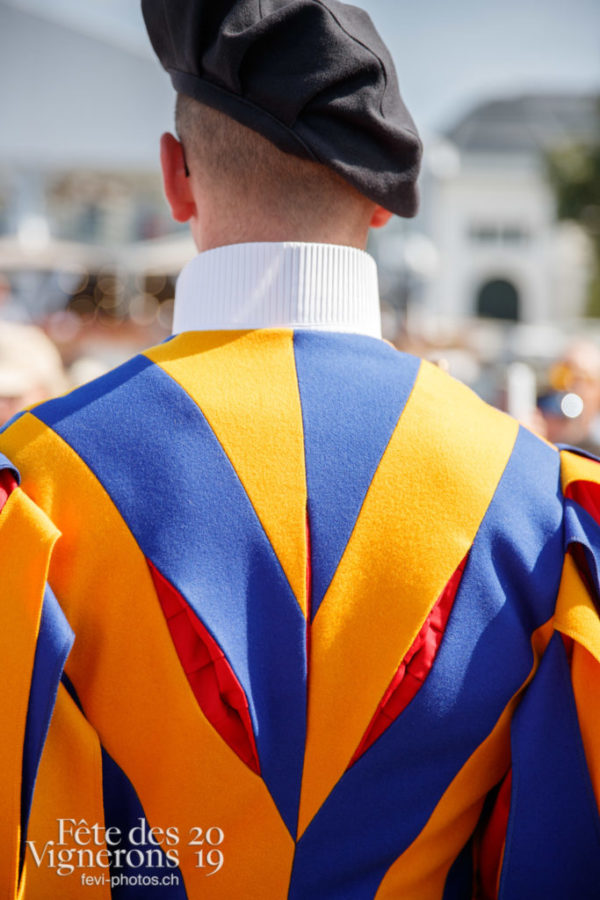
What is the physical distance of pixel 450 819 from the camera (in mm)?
1386

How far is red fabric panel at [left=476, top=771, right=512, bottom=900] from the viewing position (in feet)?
4.67

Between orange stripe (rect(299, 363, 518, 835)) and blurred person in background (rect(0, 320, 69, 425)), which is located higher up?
orange stripe (rect(299, 363, 518, 835))

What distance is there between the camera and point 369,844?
1.34 m

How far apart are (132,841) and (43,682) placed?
0.28 metres

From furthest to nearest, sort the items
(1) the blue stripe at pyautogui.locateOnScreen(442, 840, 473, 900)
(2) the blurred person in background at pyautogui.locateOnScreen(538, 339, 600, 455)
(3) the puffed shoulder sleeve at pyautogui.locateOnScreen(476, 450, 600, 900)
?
(2) the blurred person in background at pyautogui.locateOnScreen(538, 339, 600, 455) < (1) the blue stripe at pyautogui.locateOnScreen(442, 840, 473, 900) < (3) the puffed shoulder sleeve at pyautogui.locateOnScreen(476, 450, 600, 900)

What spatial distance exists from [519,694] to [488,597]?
0.16m

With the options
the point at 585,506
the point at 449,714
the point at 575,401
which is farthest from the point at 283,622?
the point at 575,401

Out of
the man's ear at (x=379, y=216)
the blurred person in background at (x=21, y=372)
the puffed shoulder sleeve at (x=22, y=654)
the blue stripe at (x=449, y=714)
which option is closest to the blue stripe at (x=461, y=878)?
the blue stripe at (x=449, y=714)

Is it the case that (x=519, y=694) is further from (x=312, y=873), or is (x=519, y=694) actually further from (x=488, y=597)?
(x=312, y=873)

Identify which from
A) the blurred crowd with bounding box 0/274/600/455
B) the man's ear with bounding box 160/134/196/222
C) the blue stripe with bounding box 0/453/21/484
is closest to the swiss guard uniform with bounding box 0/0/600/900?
the blue stripe with bounding box 0/453/21/484

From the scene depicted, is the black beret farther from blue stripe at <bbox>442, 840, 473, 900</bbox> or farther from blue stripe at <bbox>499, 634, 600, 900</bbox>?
blue stripe at <bbox>442, 840, 473, 900</bbox>

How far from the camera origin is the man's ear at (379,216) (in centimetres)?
147

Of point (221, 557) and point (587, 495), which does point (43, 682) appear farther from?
point (587, 495)

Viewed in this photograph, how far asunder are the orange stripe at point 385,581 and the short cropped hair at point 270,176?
35 cm
